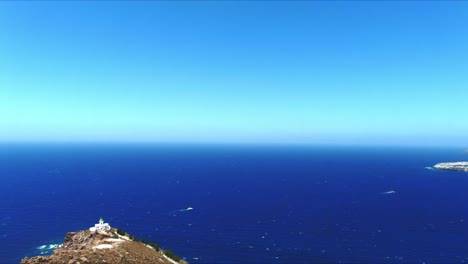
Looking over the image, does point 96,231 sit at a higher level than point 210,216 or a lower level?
higher

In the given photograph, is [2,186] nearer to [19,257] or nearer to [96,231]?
[19,257]

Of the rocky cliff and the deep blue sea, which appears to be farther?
the deep blue sea

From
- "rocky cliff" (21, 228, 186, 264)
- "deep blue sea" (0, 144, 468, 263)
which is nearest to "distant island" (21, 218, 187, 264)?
"rocky cliff" (21, 228, 186, 264)

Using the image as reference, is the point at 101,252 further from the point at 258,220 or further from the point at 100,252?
the point at 258,220

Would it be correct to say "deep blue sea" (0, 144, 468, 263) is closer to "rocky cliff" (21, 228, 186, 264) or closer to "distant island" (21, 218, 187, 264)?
"distant island" (21, 218, 187, 264)

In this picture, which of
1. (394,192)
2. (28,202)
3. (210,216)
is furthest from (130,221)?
(394,192)

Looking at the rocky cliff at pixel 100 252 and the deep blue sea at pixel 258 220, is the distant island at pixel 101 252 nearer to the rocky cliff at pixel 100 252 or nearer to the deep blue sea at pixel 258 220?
the rocky cliff at pixel 100 252

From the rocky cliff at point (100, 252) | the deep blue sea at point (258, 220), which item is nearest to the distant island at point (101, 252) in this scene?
the rocky cliff at point (100, 252)
